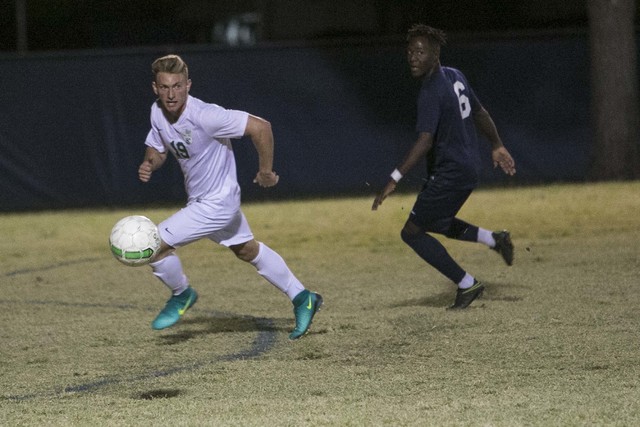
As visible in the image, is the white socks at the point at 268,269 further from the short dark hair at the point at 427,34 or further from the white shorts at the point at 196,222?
the short dark hair at the point at 427,34

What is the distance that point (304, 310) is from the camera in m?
7.47

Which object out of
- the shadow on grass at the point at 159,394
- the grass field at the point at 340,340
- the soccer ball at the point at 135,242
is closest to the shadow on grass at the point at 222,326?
the grass field at the point at 340,340

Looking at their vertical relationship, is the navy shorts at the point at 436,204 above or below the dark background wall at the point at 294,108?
above

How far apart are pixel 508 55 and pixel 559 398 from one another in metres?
12.5

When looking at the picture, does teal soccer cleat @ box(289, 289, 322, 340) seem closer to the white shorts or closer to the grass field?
the grass field

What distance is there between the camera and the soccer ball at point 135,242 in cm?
708

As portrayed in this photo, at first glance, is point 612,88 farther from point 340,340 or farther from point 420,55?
point 340,340

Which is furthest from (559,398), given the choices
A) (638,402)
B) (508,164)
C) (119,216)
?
(119,216)

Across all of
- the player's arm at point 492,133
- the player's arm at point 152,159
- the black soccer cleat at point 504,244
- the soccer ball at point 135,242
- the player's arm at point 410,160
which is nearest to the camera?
the soccer ball at point 135,242

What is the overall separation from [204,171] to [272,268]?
31.0 inches

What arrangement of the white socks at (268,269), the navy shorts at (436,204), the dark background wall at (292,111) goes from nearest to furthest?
the white socks at (268,269), the navy shorts at (436,204), the dark background wall at (292,111)

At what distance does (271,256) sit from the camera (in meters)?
7.57

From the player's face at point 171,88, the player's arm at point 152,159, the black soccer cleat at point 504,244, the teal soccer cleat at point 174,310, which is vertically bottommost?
the teal soccer cleat at point 174,310

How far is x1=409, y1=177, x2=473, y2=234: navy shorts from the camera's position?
8133mm
